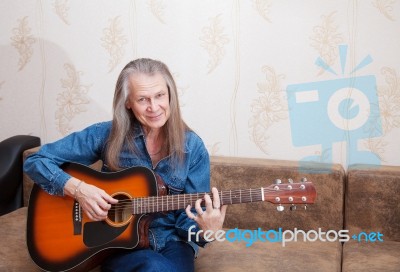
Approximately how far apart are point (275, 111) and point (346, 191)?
0.46 meters

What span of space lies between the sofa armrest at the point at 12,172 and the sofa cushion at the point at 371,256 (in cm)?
152

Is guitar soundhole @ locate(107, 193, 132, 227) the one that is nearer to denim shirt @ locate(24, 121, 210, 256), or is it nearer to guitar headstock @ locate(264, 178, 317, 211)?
denim shirt @ locate(24, 121, 210, 256)

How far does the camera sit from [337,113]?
213 cm

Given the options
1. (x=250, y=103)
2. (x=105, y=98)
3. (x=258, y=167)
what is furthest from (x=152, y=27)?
(x=258, y=167)

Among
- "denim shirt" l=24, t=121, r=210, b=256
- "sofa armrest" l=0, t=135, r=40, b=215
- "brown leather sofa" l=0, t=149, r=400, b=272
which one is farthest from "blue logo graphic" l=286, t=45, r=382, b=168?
"sofa armrest" l=0, t=135, r=40, b=215

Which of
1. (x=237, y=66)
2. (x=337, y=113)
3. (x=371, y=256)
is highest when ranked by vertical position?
(x=237, y=66)

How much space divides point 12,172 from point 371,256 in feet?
5.29

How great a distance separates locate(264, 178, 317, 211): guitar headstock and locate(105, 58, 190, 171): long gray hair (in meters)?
0.38

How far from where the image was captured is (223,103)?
229 cm

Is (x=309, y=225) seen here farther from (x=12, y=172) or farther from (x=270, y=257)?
(x=12, y=172)

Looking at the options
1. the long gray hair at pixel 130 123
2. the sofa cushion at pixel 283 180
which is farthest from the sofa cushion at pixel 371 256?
the long gray hair at pixel 130 123

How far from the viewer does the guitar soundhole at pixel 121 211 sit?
1.68 metres

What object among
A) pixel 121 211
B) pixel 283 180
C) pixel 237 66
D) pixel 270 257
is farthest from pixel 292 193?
pixel 237 66

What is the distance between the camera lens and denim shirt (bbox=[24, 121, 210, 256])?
1.79m
